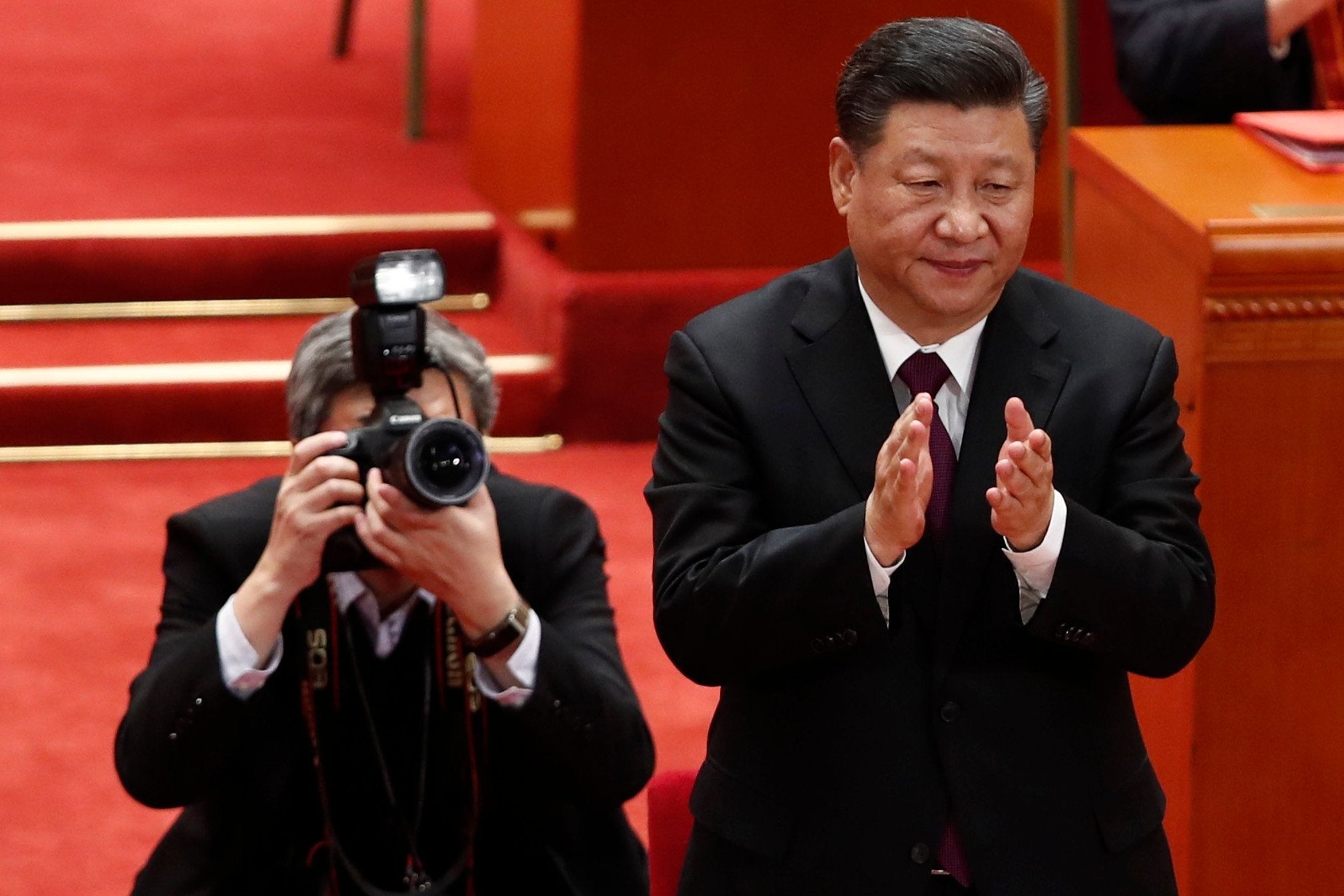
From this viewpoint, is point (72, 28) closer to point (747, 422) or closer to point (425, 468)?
point (425, 468)

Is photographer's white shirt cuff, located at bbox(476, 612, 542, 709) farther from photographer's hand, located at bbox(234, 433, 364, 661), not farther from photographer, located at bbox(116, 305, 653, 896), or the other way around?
photographer's hand, located at bbox(234, 433, 364, 661)

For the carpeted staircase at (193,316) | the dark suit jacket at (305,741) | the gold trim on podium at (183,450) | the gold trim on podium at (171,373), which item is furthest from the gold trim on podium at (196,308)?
the dark suit jacket at (305,741)

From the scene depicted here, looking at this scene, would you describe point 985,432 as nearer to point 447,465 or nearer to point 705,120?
point 447,465

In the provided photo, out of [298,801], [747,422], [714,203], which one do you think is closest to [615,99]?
[714,203]

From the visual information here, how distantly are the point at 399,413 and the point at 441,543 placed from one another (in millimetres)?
132

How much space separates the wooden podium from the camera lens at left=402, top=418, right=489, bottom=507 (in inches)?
26.7

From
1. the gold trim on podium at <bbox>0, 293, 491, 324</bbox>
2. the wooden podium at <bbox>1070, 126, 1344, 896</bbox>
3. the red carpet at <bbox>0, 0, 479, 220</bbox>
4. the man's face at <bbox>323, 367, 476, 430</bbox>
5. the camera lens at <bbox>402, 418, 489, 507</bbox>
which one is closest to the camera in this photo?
the camera lens at <bbox>402, 418, 489, 507</bbox>

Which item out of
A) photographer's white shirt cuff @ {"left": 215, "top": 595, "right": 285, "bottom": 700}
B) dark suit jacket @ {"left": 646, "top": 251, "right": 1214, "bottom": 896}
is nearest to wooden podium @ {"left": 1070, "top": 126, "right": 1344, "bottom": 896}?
dark suit jacket @ {"left": 646, "top": 251, "right": 1214, "bottom": 896}

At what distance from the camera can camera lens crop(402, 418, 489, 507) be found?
1831mm

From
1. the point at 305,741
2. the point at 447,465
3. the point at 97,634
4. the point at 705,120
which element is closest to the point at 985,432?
the point at 447,465

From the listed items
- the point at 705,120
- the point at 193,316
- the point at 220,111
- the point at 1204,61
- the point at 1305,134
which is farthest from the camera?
the point at 220,111

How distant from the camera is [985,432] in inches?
58.9

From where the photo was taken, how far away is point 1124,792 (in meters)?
1.54

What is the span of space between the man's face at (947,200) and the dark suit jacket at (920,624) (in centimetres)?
8
